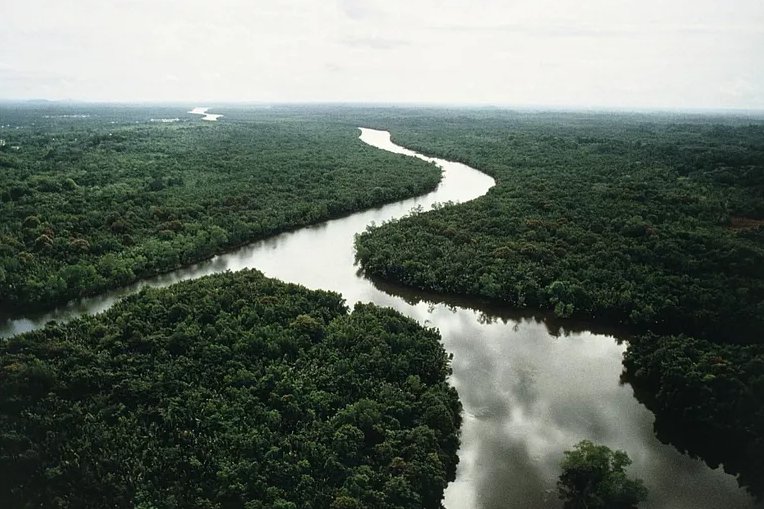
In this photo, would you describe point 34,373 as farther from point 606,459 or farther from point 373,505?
point 606,459

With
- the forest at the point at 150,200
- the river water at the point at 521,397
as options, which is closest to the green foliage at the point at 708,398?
the river water at the point at 521,397

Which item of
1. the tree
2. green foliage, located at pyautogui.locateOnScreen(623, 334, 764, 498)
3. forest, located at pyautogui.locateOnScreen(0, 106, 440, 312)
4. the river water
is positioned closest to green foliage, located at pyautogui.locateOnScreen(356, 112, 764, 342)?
the river water

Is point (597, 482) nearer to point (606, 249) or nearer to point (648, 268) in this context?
point (648, 268)

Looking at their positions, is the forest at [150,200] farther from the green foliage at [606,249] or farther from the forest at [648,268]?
the green foliage at [606,249]

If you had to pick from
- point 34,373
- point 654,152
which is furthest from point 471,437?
point 654,152

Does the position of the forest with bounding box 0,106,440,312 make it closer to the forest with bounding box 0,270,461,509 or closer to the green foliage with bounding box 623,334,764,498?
the forest with bounding box 0,270,461,509
